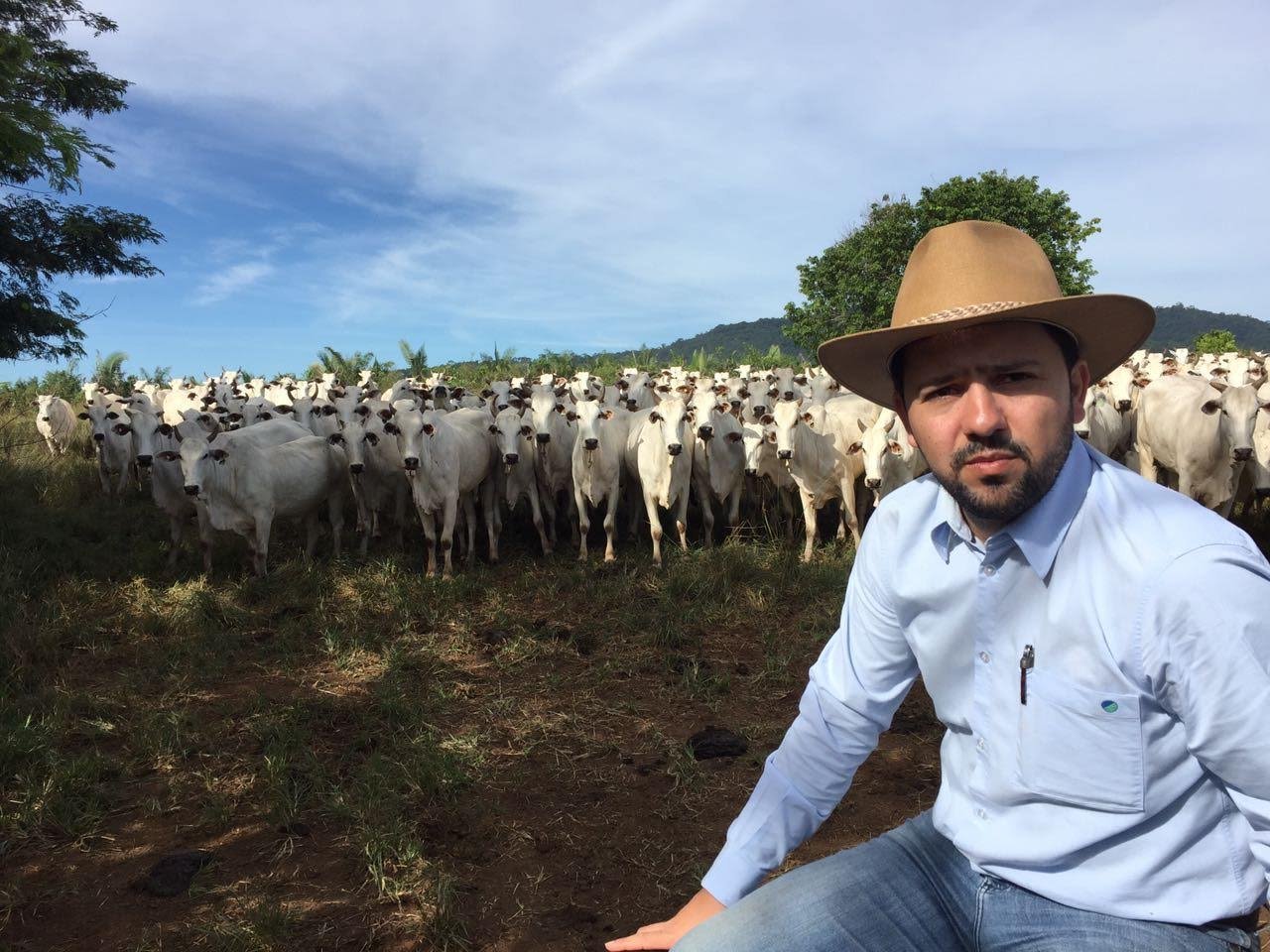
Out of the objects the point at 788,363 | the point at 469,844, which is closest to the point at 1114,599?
the point at 469,844

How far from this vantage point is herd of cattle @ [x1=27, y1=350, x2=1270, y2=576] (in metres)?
9.80

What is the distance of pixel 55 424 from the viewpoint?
654 inches

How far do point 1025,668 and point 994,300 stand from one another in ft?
2.63

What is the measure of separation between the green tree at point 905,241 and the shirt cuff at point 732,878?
27410 mm

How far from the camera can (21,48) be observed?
7.86 m

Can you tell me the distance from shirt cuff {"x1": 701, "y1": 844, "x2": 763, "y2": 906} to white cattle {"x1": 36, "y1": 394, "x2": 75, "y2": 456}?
17713 millimetres

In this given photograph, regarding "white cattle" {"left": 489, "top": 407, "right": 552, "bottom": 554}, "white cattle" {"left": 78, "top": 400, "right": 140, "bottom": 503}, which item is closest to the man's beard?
"white cattle" {"left": 489, "top": 407, "right": 552, "bottom": 554}

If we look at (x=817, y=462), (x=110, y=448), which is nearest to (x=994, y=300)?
(x=817, y=462)

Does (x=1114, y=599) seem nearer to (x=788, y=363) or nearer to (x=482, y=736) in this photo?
(x=482, y=736)

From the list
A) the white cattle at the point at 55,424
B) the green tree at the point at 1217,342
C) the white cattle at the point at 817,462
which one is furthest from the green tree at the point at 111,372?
the green tree at the point at 1217,342

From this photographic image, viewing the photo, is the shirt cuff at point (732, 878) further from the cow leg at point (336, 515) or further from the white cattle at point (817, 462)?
the cow leg at point (336, 515)

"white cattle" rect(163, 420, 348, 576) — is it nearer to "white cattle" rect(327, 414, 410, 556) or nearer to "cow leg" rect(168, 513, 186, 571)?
"white cattle" rect(327, 414, 410, 556)

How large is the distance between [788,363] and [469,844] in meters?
21.6

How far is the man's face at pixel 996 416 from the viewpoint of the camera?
1.81 m
